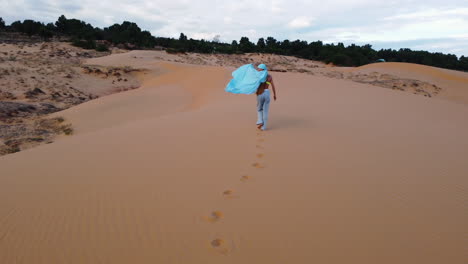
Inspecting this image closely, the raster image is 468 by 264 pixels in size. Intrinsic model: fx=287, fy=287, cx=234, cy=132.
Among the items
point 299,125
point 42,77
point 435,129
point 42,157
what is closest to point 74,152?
point 42,157

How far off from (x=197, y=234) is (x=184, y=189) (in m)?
0.84

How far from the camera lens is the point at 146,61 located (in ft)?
69.3

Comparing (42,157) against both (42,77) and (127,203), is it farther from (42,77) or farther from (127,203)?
(42,77)

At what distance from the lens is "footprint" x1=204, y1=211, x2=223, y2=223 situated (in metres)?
2.64

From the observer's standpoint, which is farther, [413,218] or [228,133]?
[228,133]

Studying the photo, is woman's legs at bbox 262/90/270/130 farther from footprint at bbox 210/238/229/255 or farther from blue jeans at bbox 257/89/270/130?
footprint at bbox 210/238/229/255

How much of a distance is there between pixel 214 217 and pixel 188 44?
1337 inches

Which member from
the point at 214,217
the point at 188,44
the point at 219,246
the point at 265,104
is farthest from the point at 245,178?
the point at 188,44

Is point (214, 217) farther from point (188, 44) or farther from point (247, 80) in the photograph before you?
point (188, 44)

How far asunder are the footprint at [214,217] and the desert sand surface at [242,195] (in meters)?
0.01

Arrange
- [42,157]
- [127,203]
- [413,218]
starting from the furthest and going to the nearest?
[42,157] → [127,203] → [413,218]

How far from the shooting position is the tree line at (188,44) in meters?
29.8

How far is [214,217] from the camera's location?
8.84 feet

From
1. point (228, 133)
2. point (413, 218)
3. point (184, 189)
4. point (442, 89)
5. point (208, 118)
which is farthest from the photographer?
point (442, 89)
